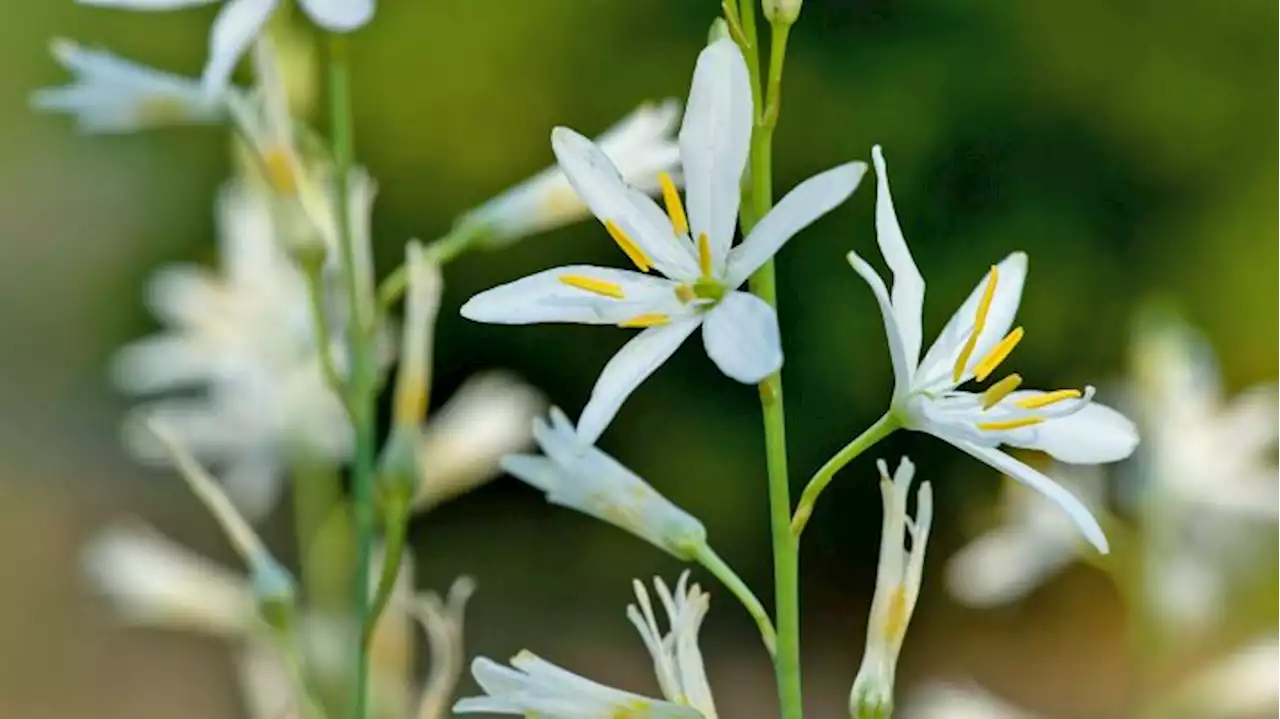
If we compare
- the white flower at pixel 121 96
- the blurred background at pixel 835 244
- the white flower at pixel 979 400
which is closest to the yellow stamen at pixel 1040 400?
the white flower at pixel 979 400

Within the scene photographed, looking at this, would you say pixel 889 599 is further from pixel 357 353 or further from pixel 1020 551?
pixel 1020 551

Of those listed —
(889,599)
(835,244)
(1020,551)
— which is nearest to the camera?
(889,599)

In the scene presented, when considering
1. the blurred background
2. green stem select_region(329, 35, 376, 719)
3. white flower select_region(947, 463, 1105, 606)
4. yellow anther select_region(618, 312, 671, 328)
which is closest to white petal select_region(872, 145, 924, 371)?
yellow anther select_region(618, 312, 671, 328)

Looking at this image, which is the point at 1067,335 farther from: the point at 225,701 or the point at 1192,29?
the point at 225,701

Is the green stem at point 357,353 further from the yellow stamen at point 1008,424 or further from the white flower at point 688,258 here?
the yellow stamen at point 1008,424

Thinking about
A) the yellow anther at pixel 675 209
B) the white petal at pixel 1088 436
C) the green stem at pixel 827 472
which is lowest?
the green stem at pixel 827 472

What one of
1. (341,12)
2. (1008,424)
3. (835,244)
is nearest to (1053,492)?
(1008,424)
